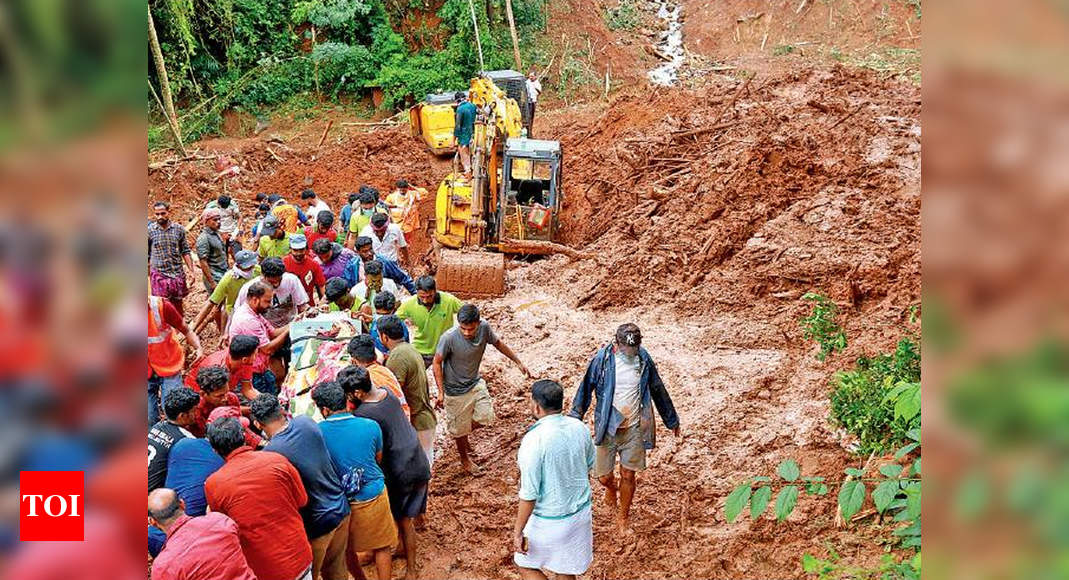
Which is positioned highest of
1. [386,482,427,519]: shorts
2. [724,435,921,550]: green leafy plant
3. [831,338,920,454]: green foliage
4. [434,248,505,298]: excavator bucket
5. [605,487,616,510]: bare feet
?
[724,435,921,550]: green leafy plant

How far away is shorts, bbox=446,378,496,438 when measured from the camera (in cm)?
689

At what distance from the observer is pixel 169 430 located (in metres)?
4.44

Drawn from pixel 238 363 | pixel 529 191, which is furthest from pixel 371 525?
pixel 529 191

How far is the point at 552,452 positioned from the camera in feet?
15.3

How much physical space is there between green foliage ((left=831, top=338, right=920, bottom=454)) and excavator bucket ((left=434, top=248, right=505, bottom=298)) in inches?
205

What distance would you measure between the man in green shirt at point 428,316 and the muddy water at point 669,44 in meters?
17.2

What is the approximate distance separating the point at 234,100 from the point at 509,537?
1881 cm

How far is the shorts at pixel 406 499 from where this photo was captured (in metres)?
5.40

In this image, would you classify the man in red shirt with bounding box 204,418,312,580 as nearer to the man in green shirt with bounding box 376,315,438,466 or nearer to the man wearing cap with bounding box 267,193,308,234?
the man in green shirt with bounding box 376,315,438,466

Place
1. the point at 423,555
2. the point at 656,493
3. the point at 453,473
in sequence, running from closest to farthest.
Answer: the point at 423,555
the point at 656,493
the point at 453,473

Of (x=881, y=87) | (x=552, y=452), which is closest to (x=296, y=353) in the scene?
(x=552, y=452)
